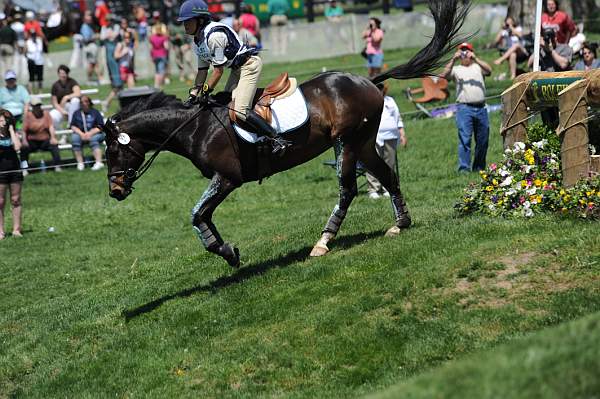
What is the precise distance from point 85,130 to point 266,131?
13491mm

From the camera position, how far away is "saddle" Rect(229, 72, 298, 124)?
36.5ft

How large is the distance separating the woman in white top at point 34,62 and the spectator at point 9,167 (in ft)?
43.8

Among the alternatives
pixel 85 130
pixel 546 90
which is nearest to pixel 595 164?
pixel 546 90

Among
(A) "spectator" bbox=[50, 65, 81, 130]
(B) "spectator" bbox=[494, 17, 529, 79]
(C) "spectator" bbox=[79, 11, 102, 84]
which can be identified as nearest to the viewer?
(A) "spectator" bbox=[50, 65, 81, 130]

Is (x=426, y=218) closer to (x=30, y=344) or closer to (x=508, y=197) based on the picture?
(x=508, y=197)

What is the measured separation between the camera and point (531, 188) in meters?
11.4

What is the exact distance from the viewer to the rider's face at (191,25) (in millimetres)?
10695

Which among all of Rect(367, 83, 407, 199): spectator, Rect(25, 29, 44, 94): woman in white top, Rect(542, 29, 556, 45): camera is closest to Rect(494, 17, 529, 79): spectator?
Rect(542, 29, 556, 45): camera

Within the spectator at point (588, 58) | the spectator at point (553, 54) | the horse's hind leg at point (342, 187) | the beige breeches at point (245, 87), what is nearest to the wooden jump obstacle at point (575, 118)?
the horse's hind leg at point (342, 187)

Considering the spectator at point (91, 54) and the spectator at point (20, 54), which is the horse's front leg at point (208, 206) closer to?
the spectator at point (20, 54)

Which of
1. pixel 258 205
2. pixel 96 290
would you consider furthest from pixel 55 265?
pixel 258 205

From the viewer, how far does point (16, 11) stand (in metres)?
35.9

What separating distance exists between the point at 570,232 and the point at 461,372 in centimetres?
472

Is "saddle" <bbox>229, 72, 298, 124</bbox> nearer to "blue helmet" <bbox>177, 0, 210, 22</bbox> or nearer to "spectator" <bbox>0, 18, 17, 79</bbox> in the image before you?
"blue helmet" <bbox>177, 0, 210, 22</bbox>
